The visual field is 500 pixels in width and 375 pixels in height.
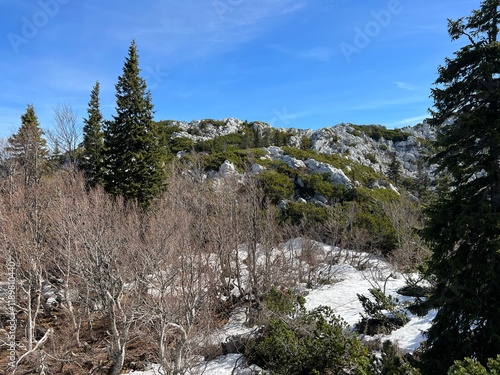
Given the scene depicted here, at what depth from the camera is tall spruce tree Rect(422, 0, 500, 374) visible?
6523 millimetres

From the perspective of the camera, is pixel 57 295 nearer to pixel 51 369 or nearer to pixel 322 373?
pixel 51 369

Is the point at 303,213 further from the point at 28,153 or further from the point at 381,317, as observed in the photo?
the point at 28,153

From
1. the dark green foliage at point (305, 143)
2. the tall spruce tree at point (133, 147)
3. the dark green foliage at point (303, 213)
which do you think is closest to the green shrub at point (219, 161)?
the dark green foliage at point (303, 213)

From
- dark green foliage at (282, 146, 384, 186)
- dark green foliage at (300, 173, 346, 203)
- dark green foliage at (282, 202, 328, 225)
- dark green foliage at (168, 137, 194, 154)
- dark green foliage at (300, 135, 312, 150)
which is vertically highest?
dark green foliage at (300, 135, 312, 150)

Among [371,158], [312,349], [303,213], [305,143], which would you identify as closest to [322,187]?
[303,213]

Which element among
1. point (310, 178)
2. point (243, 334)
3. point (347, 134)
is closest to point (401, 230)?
point (310, 178)

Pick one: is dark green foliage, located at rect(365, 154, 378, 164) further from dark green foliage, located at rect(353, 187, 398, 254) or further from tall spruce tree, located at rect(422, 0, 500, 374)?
tall spruce tree, located at rect(422, 0, 500, 374)

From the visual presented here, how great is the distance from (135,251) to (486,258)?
36.9 feet

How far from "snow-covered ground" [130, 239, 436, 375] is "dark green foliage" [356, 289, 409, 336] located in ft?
1.08

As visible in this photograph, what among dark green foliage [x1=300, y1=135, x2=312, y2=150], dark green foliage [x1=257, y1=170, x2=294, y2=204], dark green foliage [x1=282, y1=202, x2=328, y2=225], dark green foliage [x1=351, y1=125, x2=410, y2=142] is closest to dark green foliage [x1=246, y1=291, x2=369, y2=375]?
dark green foliage [x1=282, y1=202, x2=328, y2=225]

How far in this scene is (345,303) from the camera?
16.8m

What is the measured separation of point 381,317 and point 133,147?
60.7ft

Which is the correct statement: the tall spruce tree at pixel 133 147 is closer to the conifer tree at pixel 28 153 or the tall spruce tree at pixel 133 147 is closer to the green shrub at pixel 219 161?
the conifer tree at pixel 28 153

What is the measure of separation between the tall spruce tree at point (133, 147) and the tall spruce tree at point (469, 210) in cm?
1771
